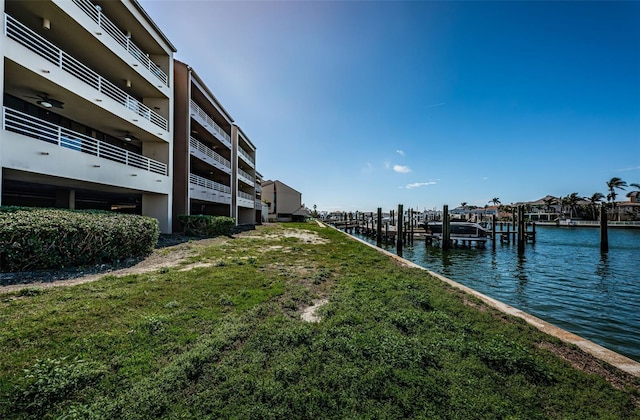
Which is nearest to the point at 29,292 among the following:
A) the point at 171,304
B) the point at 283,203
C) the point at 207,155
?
the point at 171,304

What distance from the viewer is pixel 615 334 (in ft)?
20.2

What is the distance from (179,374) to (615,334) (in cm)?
948

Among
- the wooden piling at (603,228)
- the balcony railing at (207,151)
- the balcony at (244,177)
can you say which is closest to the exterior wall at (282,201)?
the balcony at (244,177)

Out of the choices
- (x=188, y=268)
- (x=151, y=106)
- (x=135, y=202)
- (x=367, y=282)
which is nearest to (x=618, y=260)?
(x=367, y=282)

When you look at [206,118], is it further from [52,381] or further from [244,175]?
[52,381]

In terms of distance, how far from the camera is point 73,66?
1027cm

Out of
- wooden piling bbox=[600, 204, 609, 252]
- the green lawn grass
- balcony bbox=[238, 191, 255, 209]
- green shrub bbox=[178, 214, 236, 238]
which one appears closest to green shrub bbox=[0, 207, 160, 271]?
the green lawn grass

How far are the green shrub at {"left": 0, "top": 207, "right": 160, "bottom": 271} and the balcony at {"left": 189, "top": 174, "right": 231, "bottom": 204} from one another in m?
9.98

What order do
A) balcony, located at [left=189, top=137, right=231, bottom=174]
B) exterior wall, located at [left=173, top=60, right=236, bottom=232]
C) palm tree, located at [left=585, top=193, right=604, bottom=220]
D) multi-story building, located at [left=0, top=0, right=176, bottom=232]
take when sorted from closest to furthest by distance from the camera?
1. multi-story building, located at [left=0, top=0, right=176, bottom=232]
2. exterior wall, located at [left=173, top=60, right=236, bottom=232]
3. balcony, located at [left=189, top=137, right=231, bottom=174]
4. palm tree, located at [left=585, top=193, right=604, bottom=220]

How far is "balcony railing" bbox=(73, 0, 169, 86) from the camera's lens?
34.2 feet

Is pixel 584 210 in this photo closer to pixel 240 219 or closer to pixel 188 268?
pixel 240 219

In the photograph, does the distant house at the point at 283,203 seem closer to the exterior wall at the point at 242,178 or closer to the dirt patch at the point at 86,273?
the exterior wall at the point at 242,178

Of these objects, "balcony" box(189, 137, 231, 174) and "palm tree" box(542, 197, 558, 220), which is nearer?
"balcony" box(189, 137, 231, 174)

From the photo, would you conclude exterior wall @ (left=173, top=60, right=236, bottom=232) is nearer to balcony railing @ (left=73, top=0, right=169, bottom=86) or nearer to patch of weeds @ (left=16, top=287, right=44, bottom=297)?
balcony railing @ (left=73, top=0, right=169, bottom=86)
